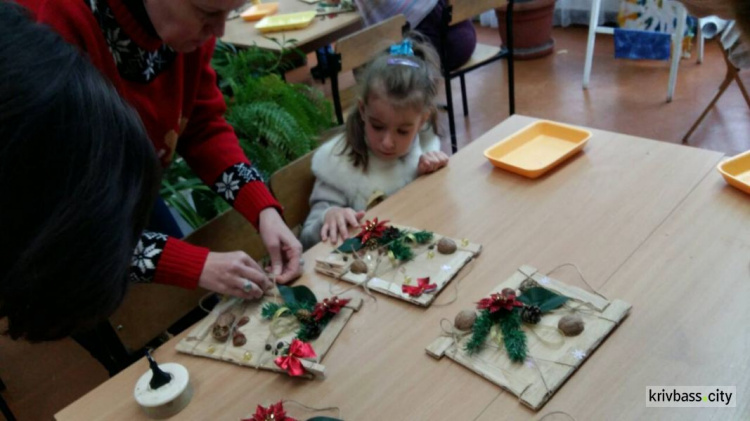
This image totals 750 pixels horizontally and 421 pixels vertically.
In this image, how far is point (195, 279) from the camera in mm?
1092

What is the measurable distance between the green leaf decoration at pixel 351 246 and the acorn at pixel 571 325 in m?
0.49

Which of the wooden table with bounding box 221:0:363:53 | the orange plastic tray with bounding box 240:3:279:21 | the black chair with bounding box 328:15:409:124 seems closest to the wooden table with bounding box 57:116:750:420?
the black chair with bounding box 328:15:409:124

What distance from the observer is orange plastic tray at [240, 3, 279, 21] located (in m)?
3.22

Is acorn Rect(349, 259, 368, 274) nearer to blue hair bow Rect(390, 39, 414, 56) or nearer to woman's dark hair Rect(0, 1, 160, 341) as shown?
woman's dark hair Rect(0, 1, 160, 341)

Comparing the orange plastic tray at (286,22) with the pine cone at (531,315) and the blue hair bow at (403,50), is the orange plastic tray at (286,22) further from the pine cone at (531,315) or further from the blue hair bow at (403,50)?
the pine cone at (531,315)

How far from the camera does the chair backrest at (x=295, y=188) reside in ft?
5.28

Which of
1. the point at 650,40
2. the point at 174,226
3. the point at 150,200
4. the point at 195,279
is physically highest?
the point at 150,200

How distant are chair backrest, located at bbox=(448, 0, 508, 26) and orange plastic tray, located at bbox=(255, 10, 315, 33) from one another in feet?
2.44

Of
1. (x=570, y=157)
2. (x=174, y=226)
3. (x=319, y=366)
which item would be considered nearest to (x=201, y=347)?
(x=319, y=366)

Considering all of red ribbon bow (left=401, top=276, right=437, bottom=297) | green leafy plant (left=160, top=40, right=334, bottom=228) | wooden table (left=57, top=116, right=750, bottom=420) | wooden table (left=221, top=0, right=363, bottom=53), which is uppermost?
wooden table (left=221, top=0, right=363, bottom=53)

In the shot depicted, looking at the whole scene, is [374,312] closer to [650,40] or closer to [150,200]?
[150,200]

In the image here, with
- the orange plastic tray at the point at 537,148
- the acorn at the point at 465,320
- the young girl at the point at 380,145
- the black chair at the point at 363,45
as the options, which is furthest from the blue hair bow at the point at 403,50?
the acorn at the point at 465,320

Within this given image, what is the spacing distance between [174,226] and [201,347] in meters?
0.65

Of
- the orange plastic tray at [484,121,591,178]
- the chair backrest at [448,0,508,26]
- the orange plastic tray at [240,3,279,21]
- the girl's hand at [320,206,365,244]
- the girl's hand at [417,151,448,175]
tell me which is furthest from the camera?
the orange plastic tray at [240,3,279,21]
